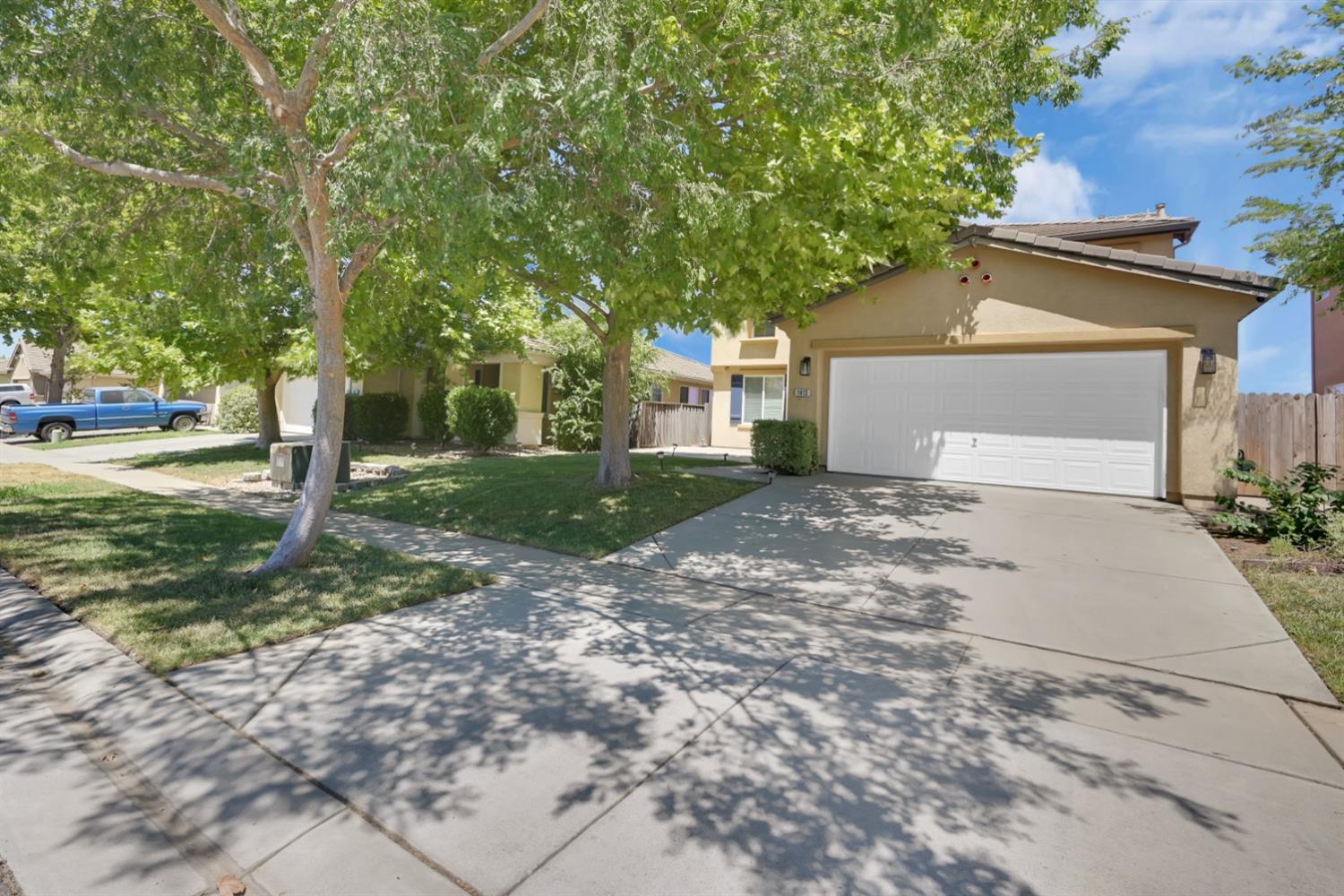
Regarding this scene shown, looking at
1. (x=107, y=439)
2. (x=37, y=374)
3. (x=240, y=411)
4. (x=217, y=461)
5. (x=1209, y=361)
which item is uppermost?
(x=37, y=374)

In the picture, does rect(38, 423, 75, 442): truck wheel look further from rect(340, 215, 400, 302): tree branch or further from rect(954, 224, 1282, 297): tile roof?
rect(954, 224, 1282, 297): tile roof

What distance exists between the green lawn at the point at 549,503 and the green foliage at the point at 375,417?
833cm

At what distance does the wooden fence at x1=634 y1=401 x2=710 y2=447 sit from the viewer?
20.2 m

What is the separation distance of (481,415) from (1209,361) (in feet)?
49.7

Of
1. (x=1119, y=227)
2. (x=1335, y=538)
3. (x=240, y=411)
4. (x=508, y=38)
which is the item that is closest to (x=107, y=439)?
(x=240, y=411)

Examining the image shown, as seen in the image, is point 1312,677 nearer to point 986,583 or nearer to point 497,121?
point 986,583

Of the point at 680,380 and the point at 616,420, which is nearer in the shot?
the point at 616,420

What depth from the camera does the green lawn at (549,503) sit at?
8.04 metres

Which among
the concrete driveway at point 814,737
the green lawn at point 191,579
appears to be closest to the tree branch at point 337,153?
the green lawn at point 191,579

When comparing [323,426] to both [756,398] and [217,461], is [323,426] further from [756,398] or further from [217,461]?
[756,398]

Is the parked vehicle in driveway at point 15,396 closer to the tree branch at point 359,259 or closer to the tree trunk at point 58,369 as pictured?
the tree trunk at point 58,369

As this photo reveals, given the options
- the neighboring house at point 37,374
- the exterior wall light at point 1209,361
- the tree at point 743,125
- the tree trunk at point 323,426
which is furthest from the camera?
the neighboring house at point 37,374

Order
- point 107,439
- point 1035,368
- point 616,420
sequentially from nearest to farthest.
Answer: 1. point 616,420
2. point 1035,368
3. point 107,439

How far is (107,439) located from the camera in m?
20.9
